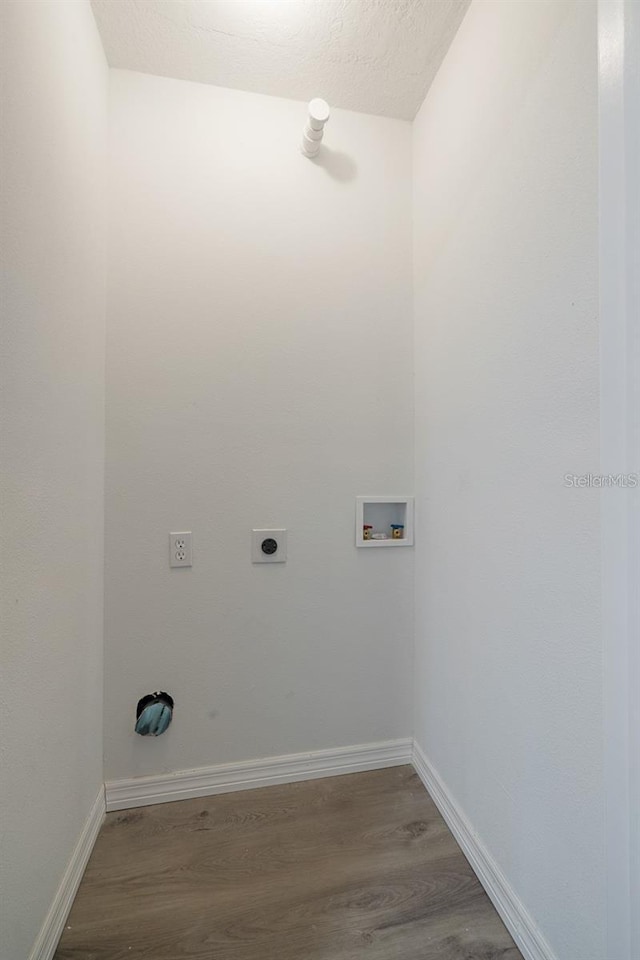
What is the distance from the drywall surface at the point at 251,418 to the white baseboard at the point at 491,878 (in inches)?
11.0

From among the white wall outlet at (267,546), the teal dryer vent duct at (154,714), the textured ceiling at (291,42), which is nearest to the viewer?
the textured ceiling at (291,42)

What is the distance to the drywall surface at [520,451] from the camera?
801 mm

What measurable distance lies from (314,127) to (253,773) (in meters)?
2.37

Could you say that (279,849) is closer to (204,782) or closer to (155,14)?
(204,782)

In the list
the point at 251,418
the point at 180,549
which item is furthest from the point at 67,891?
the point at 251,418

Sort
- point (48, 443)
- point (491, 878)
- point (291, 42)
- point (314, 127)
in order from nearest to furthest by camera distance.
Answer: point (48, 443) → point (491, 878) → point (291, 42) → point (314, 127)

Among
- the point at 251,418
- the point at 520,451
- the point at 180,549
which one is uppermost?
the point at 251,418

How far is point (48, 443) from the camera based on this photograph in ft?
3.13

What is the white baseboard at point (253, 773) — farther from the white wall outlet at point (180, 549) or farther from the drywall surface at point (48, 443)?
the white wall outlet at point (180, 549)

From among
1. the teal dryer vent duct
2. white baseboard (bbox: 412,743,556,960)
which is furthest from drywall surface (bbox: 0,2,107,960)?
white baseboard (bbox: 412,743,556,960)

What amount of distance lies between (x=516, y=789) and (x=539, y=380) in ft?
3.37

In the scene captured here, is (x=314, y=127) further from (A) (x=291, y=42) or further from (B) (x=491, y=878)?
(B) (x=491, y=878)

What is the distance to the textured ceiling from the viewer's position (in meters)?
1.19

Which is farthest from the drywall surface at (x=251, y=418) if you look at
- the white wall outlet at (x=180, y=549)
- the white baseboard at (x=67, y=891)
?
the white baseboard at (x=67, y=891)
